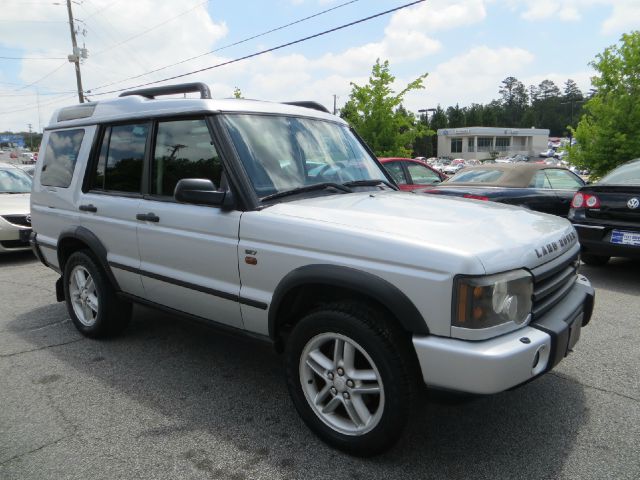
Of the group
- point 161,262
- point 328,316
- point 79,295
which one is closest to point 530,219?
point 328,316

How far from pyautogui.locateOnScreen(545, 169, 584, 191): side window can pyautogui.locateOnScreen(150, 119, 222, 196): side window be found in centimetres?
639

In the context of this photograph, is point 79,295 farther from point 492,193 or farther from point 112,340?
point 492,193

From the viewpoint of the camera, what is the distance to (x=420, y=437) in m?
2.79

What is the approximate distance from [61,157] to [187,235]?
212 cm

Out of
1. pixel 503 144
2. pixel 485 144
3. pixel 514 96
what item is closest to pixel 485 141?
pixel 485 144

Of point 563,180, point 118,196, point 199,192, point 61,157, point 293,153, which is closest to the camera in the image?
point 199,192

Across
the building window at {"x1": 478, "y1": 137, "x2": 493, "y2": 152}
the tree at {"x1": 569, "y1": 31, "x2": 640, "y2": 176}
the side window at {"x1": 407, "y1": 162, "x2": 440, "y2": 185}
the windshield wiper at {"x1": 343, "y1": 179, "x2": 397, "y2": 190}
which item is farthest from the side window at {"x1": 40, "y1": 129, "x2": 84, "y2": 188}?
the building window at {"x1": 478, "y1": 137, "x2": 493, "y2": 152}

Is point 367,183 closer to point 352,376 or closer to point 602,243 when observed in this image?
point 352,376

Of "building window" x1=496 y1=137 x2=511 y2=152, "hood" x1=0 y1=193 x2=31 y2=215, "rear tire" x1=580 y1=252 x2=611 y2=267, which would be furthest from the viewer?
"building window" x1=496 y1=137 x2=511 y2=152

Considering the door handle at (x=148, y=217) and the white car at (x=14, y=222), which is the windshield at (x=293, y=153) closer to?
the door handle at (x=148, y=217)

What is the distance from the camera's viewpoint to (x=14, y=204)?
820 cm

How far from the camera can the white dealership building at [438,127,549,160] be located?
88000 mm

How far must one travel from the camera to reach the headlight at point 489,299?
2178 mm

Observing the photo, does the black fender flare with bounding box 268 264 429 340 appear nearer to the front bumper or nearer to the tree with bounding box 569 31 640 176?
the front bumper
